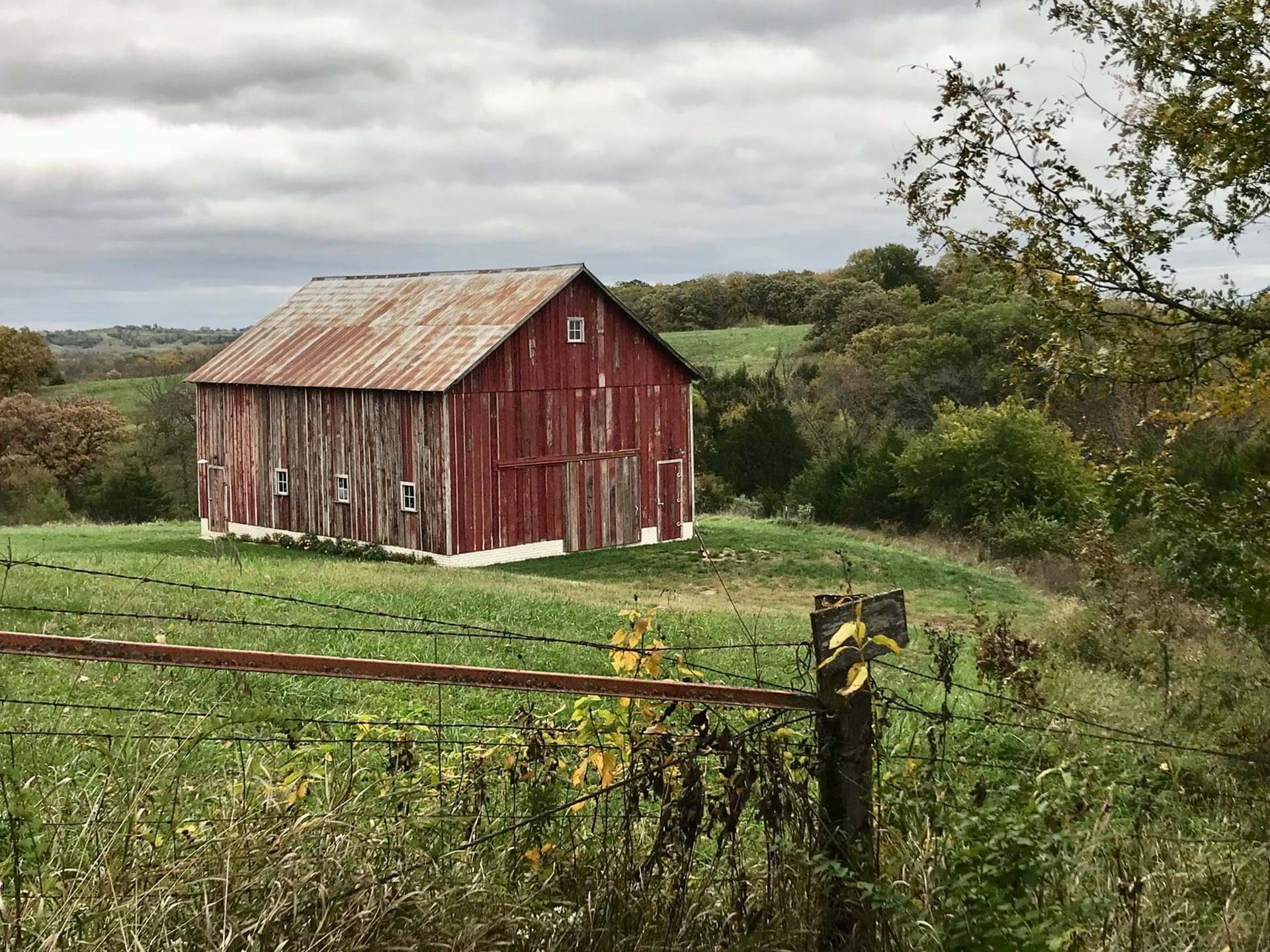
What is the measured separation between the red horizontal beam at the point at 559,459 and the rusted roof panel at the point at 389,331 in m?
2.53

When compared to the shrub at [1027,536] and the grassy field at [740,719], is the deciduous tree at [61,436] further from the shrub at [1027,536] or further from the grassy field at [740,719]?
the shrub at [1027,536]

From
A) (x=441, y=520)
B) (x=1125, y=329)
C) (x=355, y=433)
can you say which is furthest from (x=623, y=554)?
(x=1125, y=329)

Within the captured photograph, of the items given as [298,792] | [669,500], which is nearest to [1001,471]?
[669,500]

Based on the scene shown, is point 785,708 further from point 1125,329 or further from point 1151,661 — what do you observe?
point 1151,661

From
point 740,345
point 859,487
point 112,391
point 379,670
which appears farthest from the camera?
point 740,345

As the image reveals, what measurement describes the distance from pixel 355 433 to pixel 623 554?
23.0 feet

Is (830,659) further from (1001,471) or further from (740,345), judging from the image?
(740,345)

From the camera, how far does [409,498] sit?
28.0 metres

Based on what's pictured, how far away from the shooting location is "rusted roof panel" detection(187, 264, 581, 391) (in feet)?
92.6

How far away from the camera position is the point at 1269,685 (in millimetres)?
9578

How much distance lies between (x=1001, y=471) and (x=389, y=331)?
19.2 meters

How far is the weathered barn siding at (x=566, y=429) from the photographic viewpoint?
27.6 metres

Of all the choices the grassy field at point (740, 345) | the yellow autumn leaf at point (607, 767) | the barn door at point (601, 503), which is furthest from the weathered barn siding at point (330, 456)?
the grassy field at point (740, 345)

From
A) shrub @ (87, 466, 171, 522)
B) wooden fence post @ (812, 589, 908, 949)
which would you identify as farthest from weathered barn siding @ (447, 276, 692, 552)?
shrub @ (87, 466, 171, 522)
